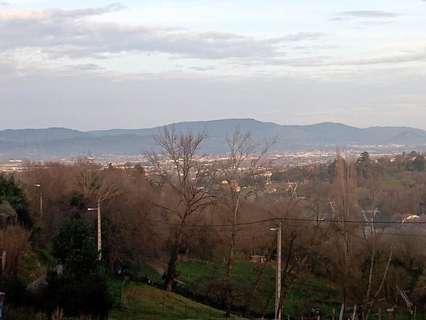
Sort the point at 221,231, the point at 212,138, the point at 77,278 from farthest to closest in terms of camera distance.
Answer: the point at 212,138 → the point at 221,231 → the point at 77,278

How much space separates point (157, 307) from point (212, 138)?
301 ft

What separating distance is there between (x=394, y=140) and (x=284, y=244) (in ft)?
361

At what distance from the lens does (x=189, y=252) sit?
43.7m

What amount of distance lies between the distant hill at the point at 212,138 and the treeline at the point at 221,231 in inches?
2803

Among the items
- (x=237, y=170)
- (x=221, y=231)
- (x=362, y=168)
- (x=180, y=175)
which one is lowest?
(x=221, y=231)

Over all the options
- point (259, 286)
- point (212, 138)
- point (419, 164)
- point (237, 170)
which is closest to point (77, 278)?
point (237, 170)

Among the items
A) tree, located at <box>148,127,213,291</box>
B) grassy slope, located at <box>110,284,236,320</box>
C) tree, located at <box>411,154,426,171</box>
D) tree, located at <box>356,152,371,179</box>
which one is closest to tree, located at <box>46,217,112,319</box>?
grassy slope, located at <box>110,284,236,320</box>

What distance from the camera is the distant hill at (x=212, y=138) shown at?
12612cm

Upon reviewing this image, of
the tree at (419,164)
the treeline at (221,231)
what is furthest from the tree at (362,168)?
the tree at (419,164)

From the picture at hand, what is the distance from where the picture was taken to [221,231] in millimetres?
41344

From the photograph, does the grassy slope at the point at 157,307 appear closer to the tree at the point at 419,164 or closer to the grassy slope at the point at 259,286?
the grassy slope at the point at 259,286

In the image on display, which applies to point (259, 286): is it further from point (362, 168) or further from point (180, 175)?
point (362, 168)

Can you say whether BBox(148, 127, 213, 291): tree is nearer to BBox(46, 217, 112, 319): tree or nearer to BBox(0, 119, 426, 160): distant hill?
BBox(46, 217, 112, 319): tree

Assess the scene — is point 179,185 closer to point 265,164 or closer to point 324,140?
point 265,164
